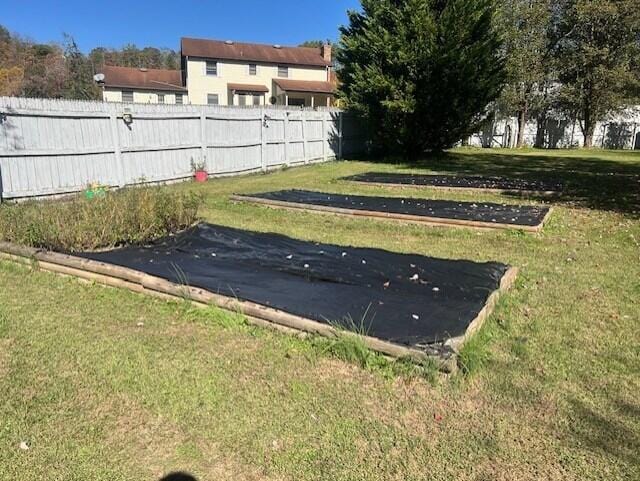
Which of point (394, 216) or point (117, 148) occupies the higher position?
point (117, 148)

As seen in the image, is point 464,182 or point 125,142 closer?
point 125,142

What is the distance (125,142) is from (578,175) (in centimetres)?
1048

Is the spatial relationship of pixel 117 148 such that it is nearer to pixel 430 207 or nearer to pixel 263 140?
pixel 263 140

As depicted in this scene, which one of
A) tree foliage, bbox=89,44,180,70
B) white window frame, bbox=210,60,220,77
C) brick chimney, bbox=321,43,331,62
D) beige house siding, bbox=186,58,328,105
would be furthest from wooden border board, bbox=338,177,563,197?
tree foliage, bbox=89,44,180,70

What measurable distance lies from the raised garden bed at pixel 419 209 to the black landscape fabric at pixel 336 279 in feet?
6.86

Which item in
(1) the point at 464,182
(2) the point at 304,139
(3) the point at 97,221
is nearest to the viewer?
(3) the point at 97,221

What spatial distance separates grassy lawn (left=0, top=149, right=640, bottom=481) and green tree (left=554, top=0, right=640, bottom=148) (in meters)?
23.3

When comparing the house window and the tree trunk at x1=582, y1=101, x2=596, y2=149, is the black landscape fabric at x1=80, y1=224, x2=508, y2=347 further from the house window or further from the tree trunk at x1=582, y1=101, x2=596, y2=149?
the house window

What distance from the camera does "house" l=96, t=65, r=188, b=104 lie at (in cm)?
3400

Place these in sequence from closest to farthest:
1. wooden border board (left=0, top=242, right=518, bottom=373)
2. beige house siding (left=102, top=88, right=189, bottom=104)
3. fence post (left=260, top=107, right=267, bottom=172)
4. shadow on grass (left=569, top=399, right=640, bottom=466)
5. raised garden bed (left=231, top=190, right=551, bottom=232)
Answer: shadow on grass (left=569, top=399, right=640, bottom=466) < wooden border board (left=0, top=242, right=518, bottom=373) < raised garden bed (left=231, top=190, right=551, bottom=232) < fence post (left=260, top=107, right=267, bottom=172) < beige house siding (left=102, top=88, right=189, bottom=104)

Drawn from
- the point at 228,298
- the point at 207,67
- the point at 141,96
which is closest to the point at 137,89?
the point at 141,96

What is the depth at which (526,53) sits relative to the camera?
23.1 metres

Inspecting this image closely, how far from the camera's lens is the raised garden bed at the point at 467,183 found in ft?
31.6

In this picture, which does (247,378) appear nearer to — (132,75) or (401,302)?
(401,302)
